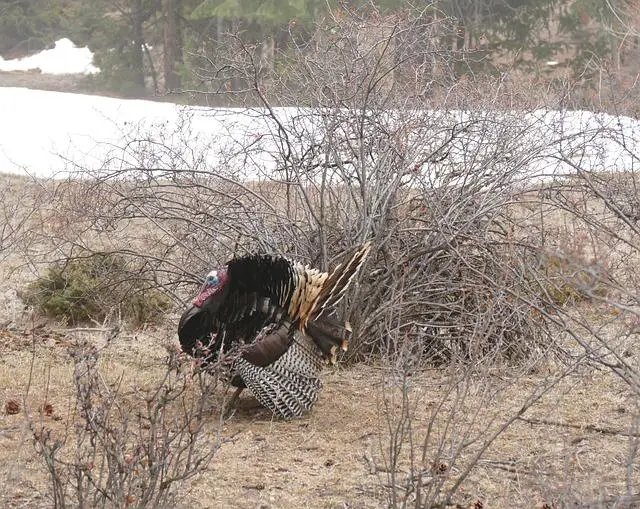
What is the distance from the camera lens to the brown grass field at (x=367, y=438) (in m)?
4.82

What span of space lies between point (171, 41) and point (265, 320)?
23.2 metres

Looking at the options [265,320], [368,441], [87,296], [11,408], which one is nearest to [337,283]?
[265,320]

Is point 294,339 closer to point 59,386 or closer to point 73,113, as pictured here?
point 59,386

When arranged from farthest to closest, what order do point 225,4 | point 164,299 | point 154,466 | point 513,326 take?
point 225,4
point 164,299
point 513,326
point 154,466

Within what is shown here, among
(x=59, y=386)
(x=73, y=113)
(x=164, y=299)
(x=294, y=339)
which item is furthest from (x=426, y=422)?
(x=73, y=113)

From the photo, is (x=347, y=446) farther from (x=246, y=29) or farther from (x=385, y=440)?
(x=246, y=29)

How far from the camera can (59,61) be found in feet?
105

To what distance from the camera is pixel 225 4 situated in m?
24.1

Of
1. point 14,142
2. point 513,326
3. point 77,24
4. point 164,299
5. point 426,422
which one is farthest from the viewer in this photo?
Answer: point 77,24

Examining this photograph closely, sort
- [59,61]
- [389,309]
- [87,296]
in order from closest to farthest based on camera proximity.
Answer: [389,309], [87,296], [59,61]

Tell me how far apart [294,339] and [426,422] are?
37.7 inches

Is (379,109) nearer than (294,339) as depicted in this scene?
No

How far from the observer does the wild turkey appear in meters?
6.11

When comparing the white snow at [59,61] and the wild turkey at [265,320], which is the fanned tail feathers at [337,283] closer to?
the wild turkey at [265,320]
